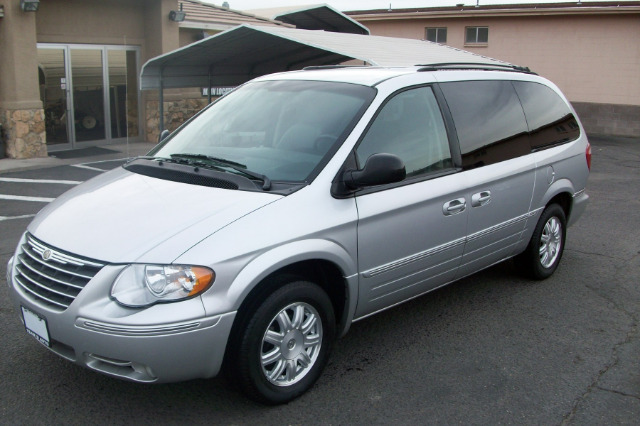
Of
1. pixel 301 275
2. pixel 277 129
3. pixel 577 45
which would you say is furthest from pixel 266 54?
pixel 577 45

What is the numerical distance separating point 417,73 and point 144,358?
8.66ft

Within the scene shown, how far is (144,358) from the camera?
3047 millimetres

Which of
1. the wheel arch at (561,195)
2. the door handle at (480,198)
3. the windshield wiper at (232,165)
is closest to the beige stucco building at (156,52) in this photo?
the windshield wiper at (232,165)

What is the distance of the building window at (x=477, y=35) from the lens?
22375 mm

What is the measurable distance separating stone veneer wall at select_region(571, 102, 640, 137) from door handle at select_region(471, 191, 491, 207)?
17.5m

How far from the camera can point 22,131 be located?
12508 millimetres

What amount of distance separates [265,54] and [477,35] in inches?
521

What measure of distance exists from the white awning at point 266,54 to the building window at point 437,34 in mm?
12245

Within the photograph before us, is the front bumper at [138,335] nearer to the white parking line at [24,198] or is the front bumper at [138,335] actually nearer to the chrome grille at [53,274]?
the chrome grille at [53,274]

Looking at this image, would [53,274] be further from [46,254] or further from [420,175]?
[420,175]

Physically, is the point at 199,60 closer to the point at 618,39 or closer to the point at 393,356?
the point at 393,356

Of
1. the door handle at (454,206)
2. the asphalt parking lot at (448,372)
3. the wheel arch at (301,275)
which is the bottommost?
the asphalt parking lot at (448,372)

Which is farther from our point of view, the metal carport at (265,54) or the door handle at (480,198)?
the metal carport at (265,54)

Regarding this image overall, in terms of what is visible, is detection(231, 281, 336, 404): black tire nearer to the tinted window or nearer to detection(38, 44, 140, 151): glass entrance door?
the tinted window
